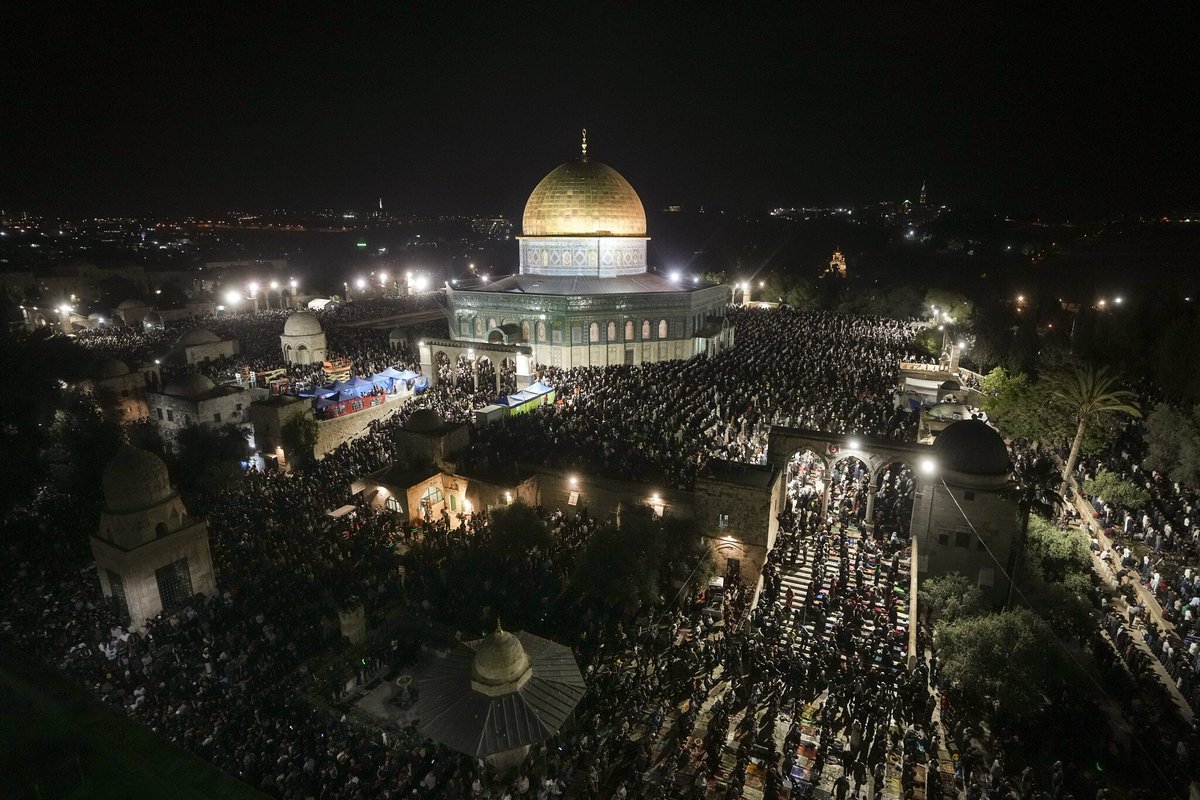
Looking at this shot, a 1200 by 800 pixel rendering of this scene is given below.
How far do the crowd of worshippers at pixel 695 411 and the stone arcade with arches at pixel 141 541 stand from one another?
8.03 metres

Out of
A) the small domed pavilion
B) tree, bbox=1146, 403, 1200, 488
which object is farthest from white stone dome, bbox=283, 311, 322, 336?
tree, bbox=1146, 403, 1200, 488

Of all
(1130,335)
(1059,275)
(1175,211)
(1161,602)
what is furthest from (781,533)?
(1175,211)

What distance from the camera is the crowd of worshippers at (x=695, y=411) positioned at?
1991 centimetres

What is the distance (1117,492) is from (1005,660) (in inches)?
364

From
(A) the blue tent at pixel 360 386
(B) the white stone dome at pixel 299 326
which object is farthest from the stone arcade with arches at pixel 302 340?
(A) the blue tent at pixel 360 386

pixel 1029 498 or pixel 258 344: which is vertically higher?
pixel 258 344

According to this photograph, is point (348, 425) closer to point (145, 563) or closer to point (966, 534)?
point (145, 563)

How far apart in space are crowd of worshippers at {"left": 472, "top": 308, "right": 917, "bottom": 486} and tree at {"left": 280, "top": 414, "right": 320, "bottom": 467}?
687cm

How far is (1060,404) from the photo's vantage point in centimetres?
2098

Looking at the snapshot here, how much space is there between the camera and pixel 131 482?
14633 mm

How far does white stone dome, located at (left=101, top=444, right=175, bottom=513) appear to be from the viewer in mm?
14586

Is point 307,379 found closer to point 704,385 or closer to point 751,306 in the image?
point 704,385

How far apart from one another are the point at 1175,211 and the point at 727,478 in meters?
65.4

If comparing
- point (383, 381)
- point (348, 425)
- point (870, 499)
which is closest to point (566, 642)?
point (870, 499)
